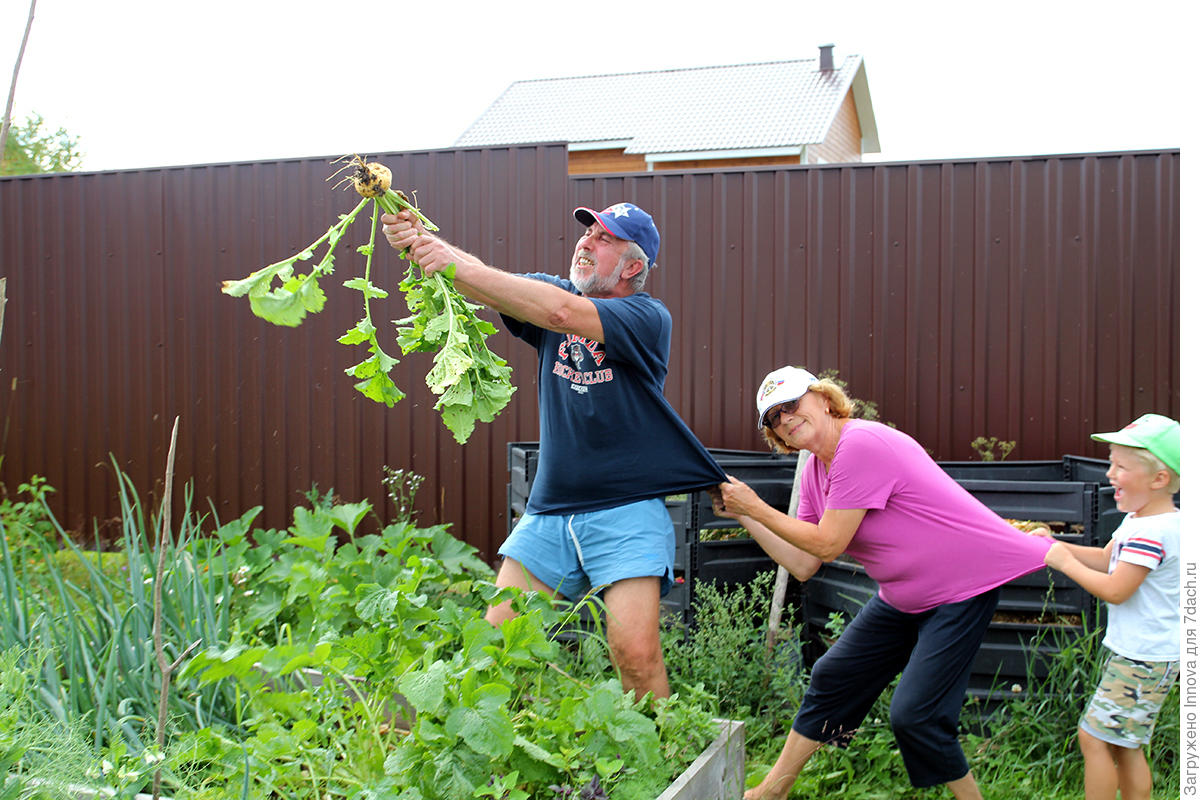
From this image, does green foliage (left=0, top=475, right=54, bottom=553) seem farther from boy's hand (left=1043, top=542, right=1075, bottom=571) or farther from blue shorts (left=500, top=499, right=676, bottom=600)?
boy's hand (left=1043, top=542, right=1075, bottom=571)

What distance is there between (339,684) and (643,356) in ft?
4.48

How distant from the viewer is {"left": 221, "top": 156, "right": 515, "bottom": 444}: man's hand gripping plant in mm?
2525

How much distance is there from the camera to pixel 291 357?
6379mm

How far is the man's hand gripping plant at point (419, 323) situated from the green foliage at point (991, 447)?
11.8 ft

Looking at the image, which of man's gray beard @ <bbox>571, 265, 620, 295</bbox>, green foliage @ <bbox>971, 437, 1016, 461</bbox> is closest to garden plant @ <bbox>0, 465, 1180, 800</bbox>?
man's gray beard @ <bbox>571, 265, 620, 295</bbox>

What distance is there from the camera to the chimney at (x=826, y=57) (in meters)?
24.4

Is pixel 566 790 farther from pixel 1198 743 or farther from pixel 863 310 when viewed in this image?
pixel 863 310

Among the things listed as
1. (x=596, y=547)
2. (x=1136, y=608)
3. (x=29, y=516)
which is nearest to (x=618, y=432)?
(x=596, y=547)

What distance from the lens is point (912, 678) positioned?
2.89 m

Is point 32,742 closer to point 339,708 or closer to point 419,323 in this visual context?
point 339,708

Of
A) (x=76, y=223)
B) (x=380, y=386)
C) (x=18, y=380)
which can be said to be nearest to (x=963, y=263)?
(x=380, y=386)

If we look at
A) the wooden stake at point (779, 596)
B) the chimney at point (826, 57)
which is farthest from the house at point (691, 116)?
the wooden stake at point (779, 596)

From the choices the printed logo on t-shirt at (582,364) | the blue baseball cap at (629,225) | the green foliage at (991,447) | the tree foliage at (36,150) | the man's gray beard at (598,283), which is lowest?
the green foliage at (991,447)

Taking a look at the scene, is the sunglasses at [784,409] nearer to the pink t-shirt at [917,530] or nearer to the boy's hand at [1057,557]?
the pink t-shirt at [917,530]
